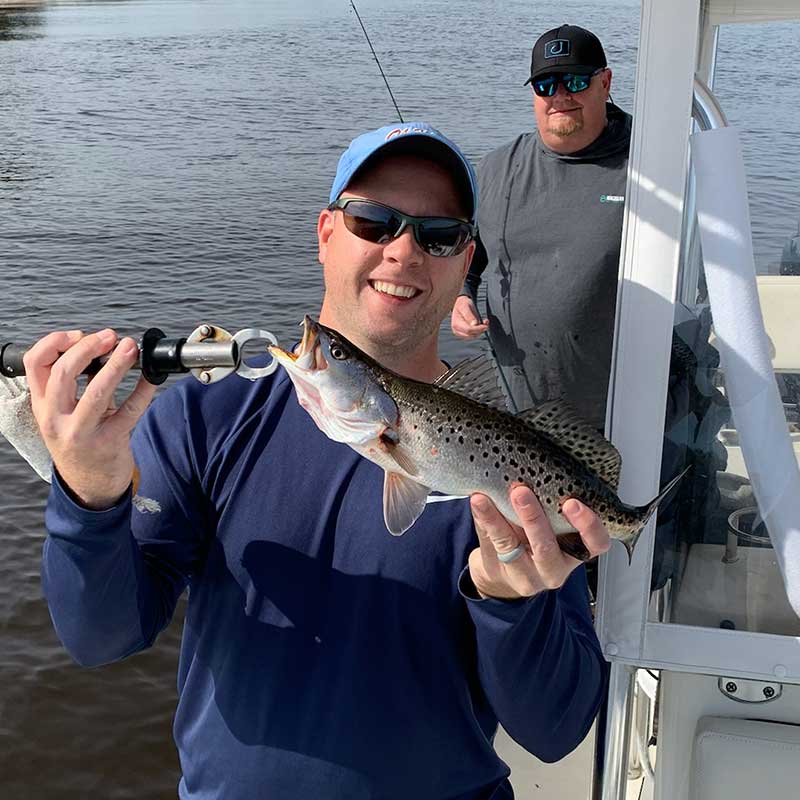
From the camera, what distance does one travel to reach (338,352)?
1.96m

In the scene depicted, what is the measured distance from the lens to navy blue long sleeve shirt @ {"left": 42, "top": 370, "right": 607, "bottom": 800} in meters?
2.26

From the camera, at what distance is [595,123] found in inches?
197

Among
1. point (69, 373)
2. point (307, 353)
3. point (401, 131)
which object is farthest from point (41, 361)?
point (401, 131)

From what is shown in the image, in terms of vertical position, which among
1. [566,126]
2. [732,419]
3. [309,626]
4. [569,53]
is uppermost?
[569,53]

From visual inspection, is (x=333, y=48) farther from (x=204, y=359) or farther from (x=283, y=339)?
(x=204, y=359)

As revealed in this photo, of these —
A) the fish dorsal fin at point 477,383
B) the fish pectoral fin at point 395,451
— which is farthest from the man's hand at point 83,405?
the fish dorsal fin at point 477,383

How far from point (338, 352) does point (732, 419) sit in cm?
118

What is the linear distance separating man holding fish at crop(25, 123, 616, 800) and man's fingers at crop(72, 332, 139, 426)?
165mm

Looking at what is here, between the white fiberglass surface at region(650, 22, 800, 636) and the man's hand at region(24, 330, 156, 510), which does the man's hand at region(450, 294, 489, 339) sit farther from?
the man's hand at region(24, 330, 156, 510)

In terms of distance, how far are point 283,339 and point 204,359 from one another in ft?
35.3

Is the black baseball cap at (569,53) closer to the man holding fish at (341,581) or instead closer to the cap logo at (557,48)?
the cap logo at (557,48)

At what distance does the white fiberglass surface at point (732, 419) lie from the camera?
2.62 metres

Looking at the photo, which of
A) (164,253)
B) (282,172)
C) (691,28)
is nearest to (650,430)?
(691,28)

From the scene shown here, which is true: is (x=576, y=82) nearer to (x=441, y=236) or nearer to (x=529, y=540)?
(x=441, y=236)
